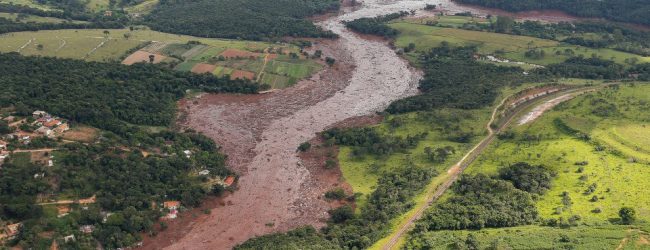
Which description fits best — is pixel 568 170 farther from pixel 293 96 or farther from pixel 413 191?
pixel 293 96

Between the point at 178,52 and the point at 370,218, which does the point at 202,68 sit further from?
the point at 370,218

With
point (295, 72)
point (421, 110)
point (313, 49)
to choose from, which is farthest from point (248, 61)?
point (421, 110)

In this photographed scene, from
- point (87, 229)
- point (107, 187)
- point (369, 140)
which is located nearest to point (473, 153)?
point (369, 140)

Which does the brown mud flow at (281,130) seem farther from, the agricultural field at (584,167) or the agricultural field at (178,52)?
the agricultural field at (584,167)

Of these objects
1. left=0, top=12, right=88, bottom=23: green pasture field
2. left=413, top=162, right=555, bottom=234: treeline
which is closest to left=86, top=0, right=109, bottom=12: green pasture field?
left=0, top=12, right=88, bottom=23: green pasture field

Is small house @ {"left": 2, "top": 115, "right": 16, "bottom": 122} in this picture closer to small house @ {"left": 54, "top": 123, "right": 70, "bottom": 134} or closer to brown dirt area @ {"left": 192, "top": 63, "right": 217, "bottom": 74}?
small house @ {"left": 54, "top": 123, "right": 70, "bottom": 134}
